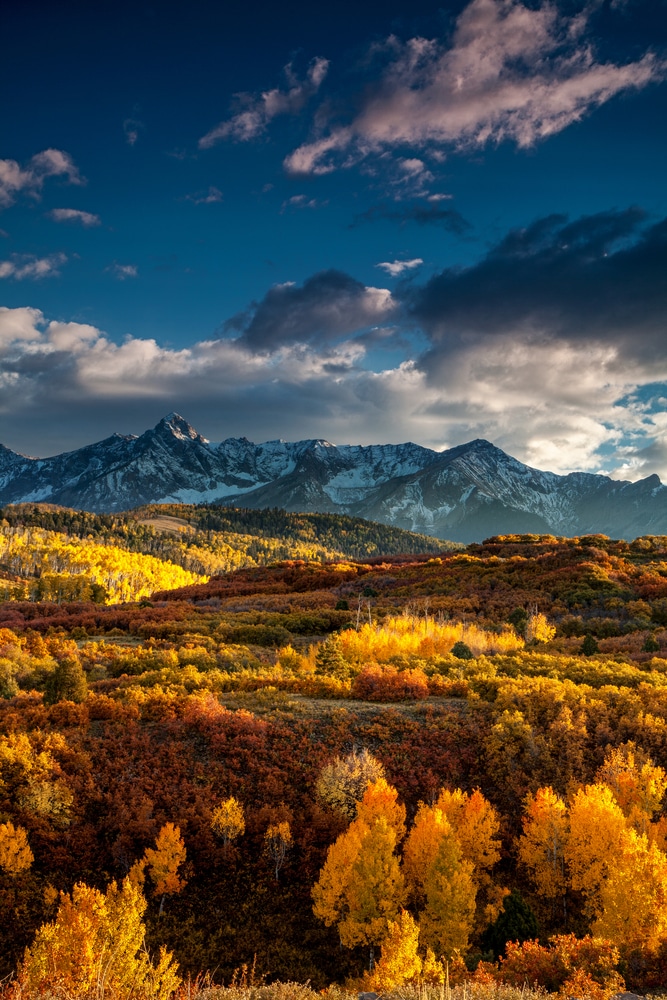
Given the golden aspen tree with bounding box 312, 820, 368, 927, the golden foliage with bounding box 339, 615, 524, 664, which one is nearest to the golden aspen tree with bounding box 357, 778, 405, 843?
the golden aspen tree with bounding box 312, 820, 368, 927

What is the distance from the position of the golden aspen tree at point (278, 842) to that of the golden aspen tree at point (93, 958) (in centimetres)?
488

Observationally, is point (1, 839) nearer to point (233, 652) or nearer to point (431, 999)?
point (431, 999)

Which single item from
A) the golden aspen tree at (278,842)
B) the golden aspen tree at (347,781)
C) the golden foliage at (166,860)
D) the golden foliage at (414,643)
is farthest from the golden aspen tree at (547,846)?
the golden foliage at (414,643)

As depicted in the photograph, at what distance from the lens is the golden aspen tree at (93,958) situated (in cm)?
703

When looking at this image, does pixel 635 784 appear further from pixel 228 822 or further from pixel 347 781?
pixel 228 822

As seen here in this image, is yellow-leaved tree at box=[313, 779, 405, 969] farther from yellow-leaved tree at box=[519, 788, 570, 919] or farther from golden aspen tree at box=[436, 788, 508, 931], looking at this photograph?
yellow-leaved tree at box=[519, 788, 570, 919]

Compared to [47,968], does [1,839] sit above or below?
below

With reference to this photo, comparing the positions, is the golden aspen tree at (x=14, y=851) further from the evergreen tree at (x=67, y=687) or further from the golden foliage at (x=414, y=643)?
the golden foliage at (x=414, y=643)

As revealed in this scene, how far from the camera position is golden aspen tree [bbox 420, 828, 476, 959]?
1174 centimetres

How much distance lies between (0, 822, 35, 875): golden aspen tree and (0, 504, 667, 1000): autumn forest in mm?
46

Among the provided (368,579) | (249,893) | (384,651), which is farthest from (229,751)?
(368,579)

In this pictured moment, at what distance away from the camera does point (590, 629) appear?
37.6 meters

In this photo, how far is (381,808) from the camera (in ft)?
46.1

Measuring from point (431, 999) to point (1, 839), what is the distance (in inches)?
462
